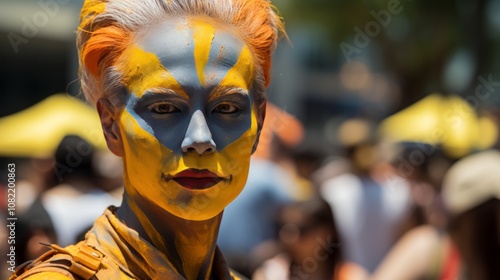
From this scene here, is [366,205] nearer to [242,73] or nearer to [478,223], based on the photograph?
[478,223]

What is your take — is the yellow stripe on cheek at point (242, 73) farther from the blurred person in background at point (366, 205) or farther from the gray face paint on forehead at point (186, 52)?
the blurred person in background at point (366, 205)

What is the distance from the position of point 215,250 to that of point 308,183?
4869 mm

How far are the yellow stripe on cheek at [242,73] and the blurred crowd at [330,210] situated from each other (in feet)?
8.40

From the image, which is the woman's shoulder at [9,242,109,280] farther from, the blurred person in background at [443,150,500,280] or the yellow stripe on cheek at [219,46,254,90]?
the blurred person in background at [443,150,500,280]

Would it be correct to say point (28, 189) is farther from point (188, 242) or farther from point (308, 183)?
point (188, 242)

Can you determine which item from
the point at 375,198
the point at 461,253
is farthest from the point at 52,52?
the point at 461,253

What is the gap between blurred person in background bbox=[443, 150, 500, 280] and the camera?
4.39 m

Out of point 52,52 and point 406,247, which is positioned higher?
point 406,247

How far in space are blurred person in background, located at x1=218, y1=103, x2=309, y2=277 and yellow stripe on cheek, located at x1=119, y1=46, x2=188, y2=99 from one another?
3252 mm

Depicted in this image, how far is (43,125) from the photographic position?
7953 mm

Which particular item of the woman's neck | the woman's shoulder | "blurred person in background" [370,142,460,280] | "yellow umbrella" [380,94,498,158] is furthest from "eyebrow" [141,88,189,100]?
"yellow umbrella" [380,94,498,158]

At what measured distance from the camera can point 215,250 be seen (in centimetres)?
238

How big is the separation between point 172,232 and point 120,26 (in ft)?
1.82

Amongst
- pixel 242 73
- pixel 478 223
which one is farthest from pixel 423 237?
pixel 242 73
